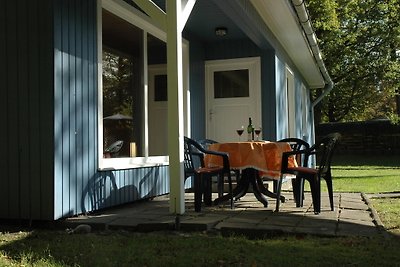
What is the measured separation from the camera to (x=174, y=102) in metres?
4.28

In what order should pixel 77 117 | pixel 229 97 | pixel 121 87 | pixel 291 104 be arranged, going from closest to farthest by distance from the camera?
pixel 77 117
pixel 121 87
pixel 229 97
pixel 291 104

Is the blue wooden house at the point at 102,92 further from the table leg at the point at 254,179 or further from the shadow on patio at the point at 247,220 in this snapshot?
the table leg at the point at 254,179

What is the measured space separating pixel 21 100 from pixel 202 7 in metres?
3.14

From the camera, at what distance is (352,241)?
341 centimetres

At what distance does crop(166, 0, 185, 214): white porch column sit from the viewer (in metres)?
4.25

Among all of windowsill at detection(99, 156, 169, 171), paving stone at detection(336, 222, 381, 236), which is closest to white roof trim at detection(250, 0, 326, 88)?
windowsill at detection(99, 156, 169, 171)

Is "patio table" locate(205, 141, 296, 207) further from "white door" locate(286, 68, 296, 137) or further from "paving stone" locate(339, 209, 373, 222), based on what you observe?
"white door" locate(286, 68, 296, 137)

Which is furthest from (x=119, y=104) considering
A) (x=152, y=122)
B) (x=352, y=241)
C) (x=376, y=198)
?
(x=376, y=198)

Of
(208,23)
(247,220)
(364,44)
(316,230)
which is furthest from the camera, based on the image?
(364,44)

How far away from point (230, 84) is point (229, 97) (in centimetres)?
23

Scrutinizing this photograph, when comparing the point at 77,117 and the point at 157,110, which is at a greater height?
the point at 157,110

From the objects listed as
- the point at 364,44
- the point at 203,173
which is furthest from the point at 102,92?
the point at 364,44

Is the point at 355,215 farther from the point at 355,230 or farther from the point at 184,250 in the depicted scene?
the point at 184,250

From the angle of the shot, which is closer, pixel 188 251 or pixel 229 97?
pixel 188 251
